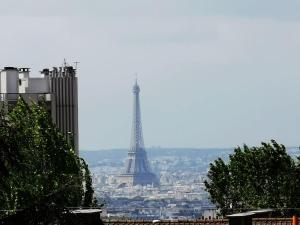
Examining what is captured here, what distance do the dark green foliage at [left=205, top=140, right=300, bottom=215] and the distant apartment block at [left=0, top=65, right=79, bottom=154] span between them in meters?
33.8

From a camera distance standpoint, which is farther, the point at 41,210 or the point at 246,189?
the point at 246,189

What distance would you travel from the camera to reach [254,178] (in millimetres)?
Result: 102812

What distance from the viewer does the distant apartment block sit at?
458 feet

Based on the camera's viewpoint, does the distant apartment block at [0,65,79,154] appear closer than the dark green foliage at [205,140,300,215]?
No

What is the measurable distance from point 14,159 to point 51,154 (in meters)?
55.7

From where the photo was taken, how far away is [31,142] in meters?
84.8

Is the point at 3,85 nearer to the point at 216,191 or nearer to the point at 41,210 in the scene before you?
the point at 216,191

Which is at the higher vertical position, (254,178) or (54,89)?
(54,89)

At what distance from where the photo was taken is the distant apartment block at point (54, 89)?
5497 inches

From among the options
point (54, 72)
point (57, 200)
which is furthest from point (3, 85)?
point (57, 200)

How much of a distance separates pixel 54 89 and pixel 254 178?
4553cm

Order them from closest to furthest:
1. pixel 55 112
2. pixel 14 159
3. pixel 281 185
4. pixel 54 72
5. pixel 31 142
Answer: pixel 14 159
pixel 31 142
pixel 281 185
pixel 55 112
pixel 54 72

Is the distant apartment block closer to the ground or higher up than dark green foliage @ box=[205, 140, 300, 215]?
higher up

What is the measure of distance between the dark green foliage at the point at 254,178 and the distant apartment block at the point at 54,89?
3376cm
